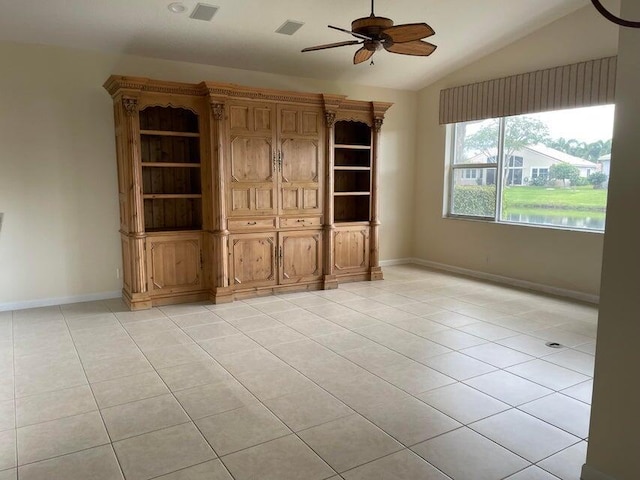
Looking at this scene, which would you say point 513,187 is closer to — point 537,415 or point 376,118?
point 376,118

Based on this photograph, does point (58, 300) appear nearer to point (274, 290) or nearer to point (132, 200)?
point (132, 200)

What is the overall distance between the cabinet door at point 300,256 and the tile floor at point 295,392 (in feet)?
2.77

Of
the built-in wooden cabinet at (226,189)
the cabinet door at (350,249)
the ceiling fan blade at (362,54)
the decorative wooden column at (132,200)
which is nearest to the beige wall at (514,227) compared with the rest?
the built-in wooden cabinet at (226,189)

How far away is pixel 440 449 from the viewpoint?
8.27 feet

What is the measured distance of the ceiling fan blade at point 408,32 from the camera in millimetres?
3707

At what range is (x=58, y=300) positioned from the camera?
5.36 m

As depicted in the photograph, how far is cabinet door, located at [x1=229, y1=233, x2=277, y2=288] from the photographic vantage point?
5656 mm

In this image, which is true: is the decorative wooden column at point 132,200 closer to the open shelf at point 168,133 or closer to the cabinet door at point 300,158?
the open shelf at point 168,133

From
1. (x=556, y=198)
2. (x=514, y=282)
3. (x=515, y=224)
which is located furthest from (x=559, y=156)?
(x=514, y=282)

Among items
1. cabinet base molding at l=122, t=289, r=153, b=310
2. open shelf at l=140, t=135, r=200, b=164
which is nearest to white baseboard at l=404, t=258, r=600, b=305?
open shelf at l=140, t=135, r=200, b=164

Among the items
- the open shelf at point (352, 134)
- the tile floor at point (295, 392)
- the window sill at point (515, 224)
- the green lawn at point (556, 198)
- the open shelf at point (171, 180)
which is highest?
the open shelf at point (352, 134)

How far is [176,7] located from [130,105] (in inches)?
43.1

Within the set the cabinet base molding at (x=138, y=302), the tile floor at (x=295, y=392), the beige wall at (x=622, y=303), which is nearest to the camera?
the beige wall at (x=622, y=303)

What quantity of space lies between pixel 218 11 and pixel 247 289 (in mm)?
3055
